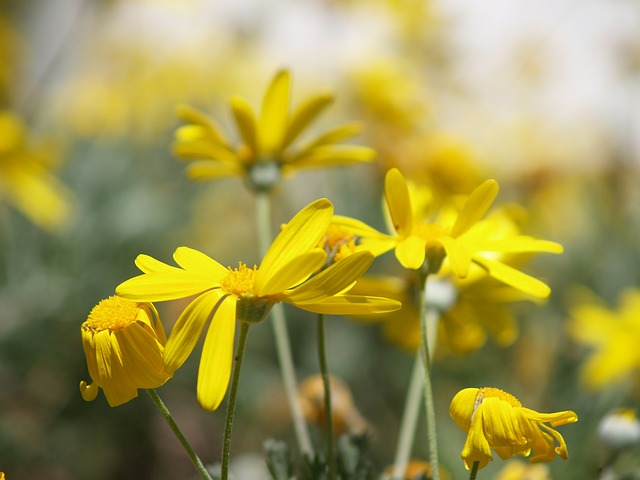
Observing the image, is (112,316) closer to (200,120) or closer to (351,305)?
(351,305)

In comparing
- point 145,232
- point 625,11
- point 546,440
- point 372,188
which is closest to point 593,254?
point 372,188

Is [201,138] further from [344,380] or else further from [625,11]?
[625,11]

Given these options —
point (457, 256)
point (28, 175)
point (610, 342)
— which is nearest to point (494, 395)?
point (457, 256)

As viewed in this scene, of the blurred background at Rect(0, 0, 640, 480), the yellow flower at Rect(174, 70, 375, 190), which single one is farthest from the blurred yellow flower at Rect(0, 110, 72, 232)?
the yellow flower at Rect(174, 70, 375, 190)

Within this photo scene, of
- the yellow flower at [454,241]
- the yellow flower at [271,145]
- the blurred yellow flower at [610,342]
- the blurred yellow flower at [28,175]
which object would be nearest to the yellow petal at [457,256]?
the yellow flower at [454,241]

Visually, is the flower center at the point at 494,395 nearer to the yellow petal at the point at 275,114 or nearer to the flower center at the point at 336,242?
the flower center at the point at 336,242

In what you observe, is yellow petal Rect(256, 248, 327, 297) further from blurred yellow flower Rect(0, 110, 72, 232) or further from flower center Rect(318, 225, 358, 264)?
blurred yellow flower Rect(0, 110, 72, 232)
